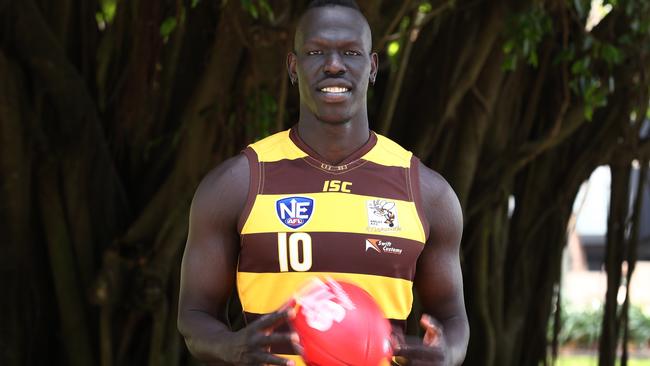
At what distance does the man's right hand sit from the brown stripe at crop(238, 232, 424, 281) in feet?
1.07

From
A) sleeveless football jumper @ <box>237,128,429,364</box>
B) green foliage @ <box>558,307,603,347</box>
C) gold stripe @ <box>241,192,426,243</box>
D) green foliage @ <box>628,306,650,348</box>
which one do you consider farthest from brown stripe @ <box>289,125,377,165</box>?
green foliage @ <box>628,306,650,348</box>

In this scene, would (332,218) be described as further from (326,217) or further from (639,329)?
(639,329)

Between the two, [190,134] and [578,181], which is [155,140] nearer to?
[190,134]

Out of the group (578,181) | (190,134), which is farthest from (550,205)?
(190,134)

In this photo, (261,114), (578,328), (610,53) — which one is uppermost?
(610,53)

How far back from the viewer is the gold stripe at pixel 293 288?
3166mm

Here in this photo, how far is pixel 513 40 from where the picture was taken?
6.02m

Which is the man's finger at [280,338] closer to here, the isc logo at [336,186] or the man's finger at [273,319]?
the man's finger at [273,319]

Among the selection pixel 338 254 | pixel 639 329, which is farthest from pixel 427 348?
pixel 639 329

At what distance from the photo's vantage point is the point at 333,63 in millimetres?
3260

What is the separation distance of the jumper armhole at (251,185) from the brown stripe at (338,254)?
0.05 m

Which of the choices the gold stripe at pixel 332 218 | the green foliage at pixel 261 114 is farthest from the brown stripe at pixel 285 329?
the green foliage at pixel 261 114

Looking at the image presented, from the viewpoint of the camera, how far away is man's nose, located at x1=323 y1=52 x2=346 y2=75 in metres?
3.26

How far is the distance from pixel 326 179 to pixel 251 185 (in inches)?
7.8
